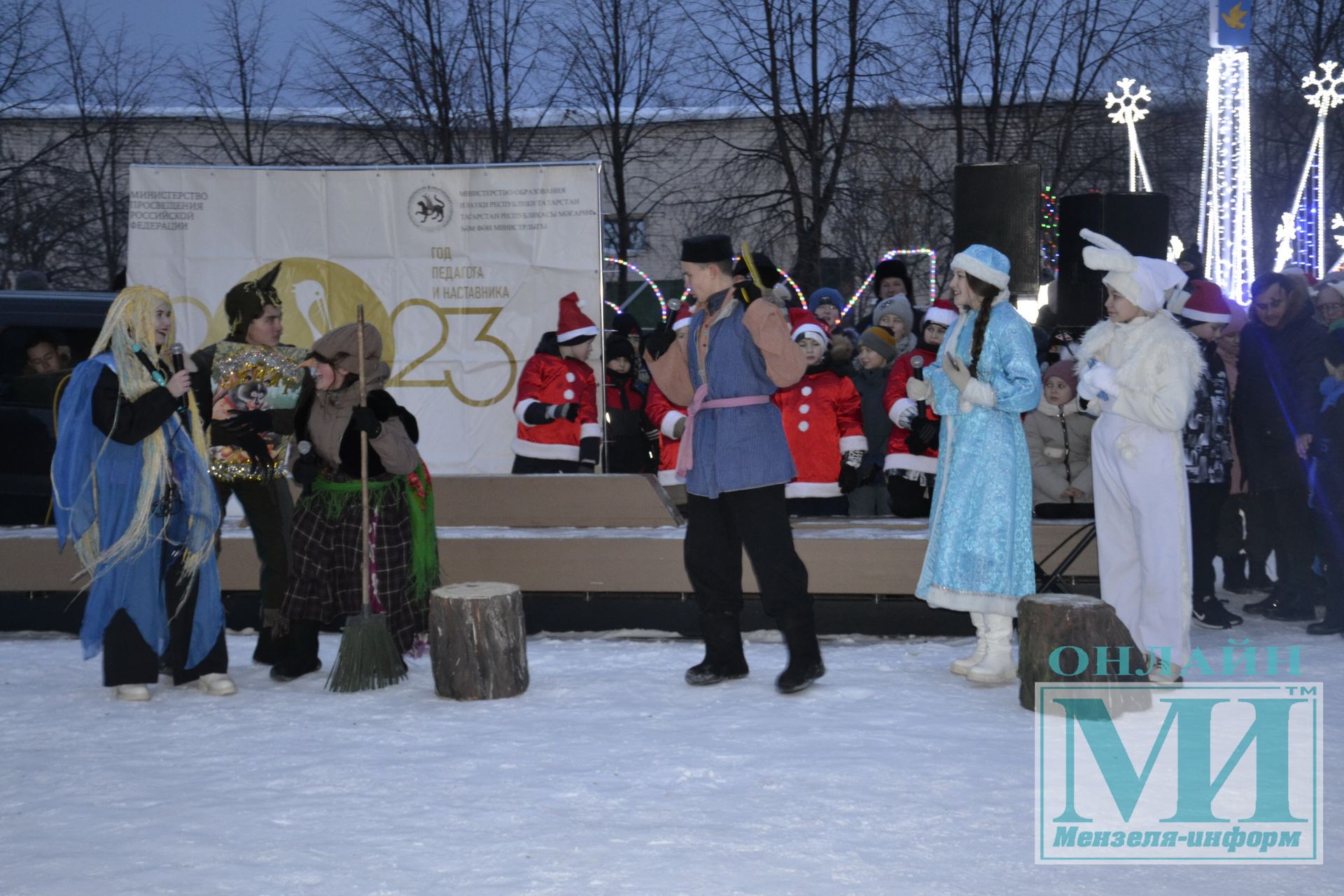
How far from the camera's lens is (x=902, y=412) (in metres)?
6.99

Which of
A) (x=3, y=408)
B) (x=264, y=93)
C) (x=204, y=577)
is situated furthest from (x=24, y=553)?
(x=264, y=93)

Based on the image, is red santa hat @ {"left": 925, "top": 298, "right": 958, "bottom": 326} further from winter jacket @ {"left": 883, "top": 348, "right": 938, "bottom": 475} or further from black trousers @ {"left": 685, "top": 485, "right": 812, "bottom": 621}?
black trousers @ {"left": 685, "top": 485, "right": 812, "bottom": 621}

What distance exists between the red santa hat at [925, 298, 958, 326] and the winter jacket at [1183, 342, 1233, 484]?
1234 mm

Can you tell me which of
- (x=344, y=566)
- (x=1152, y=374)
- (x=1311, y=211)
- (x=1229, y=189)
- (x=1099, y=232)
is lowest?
(x=344, y=566)

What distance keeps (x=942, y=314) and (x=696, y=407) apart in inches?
→ 79.9

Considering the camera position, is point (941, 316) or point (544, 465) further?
point (544, 465)

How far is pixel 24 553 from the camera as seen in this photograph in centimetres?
700

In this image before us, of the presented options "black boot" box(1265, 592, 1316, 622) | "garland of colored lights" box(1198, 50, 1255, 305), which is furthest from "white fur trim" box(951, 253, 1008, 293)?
"garland of colored lights" box(1198, 50, 1255, 305)

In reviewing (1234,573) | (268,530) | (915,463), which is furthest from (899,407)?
(268,530)

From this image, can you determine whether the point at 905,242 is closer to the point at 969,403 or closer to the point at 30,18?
the point at 969,403

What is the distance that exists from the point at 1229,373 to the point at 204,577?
5610 mm

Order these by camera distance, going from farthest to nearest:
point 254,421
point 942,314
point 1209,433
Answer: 1. point 942,314
2. point 1209,433
3. point 254,421

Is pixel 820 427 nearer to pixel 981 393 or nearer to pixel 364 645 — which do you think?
pixel 981 393

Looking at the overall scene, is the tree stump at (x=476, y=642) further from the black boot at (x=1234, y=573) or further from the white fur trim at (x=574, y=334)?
the black boot at (x=1234, y=573)
